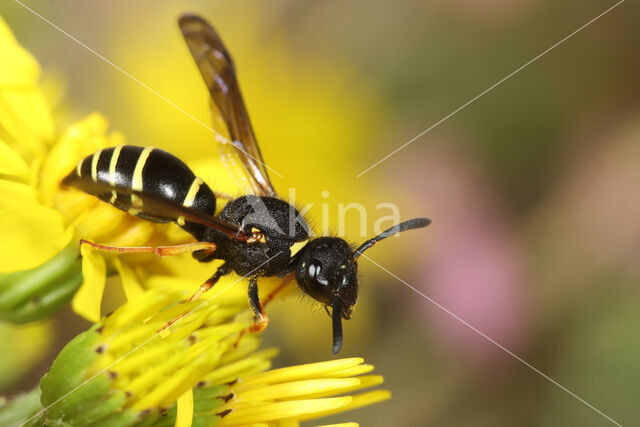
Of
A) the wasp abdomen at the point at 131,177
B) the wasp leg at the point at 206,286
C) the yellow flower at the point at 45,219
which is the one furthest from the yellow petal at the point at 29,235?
the wasp leg at the point at 206,286

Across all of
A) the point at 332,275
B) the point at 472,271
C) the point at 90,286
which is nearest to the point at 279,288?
the point at 332,275

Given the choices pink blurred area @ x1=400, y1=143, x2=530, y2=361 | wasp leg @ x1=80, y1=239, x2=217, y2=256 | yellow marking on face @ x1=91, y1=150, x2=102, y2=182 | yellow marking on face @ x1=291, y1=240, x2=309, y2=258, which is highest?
yellow marking on face @ x1=91, y1=150, x2=102, y2=182

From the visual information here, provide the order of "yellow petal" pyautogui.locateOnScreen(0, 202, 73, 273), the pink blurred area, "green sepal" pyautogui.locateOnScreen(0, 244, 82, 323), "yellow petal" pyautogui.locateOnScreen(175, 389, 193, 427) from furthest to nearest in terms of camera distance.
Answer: the pink blurred area → "green sepal" pyautogui.locateOnScreen(0, 244, 82, 323) → "yellow petal" pyautogui.locateOnScreen(0, 202, 73, 273) → "yellow petal" pyautogui.locateOnScreen(175, 389, 193, 427)

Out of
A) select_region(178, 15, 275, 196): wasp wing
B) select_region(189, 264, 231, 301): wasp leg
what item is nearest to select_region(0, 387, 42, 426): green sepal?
select_region(189, 264, 231, 301): wasp leg

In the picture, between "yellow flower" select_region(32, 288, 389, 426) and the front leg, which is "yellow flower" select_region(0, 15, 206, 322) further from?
the front leg

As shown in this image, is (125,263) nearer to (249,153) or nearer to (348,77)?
(249,153)

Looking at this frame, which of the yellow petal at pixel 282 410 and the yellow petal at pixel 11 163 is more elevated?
the yellow petal at pixel 11 163

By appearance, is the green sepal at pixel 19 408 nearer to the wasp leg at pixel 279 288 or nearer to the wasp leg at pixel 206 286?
the wasp leg at pixel 206 286
